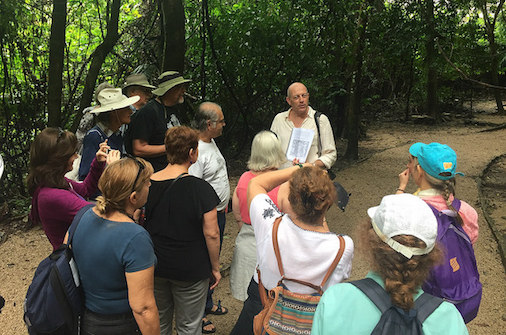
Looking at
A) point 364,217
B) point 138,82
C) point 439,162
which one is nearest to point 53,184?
point 439,162

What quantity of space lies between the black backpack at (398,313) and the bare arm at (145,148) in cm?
271

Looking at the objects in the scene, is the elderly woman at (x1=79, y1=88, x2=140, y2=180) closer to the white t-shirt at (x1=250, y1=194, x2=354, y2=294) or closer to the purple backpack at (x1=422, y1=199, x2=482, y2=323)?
the white t-shirt at (x1=250, y1=194, x2=354, y2=294)

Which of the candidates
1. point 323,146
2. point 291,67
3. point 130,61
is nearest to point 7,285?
point 323,146

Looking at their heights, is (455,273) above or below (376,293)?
below

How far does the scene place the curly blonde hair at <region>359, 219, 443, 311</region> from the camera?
1.43 m

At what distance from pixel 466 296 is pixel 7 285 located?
4.41m

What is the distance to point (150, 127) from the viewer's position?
381 cm

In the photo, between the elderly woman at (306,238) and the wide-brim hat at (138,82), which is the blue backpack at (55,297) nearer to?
the elderly woman at (306,238)

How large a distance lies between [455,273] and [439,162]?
590mm

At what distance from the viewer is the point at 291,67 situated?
7.86 m

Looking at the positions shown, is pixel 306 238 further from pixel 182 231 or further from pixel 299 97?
pixel 299 97

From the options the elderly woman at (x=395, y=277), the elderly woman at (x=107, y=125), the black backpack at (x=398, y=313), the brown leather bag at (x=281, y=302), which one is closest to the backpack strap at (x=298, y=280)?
the brown leather bag at (x=281, y=302)

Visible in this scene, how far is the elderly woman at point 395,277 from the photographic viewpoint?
142 cm

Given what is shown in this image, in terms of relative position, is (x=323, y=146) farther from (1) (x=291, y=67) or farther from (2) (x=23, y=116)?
(2) (x=23, y=116)
